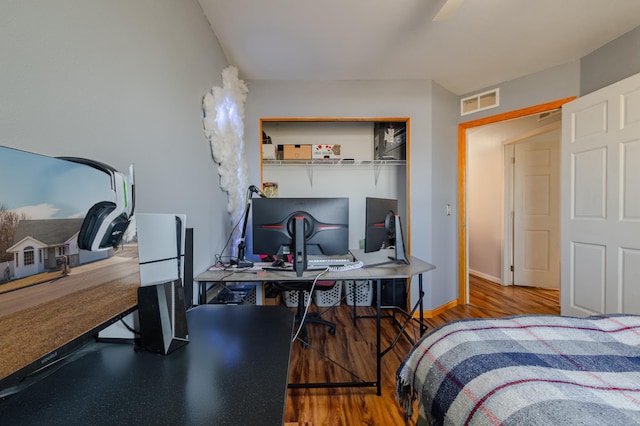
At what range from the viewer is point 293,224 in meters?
1.67

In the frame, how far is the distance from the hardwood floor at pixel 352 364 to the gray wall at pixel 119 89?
1.11 meters

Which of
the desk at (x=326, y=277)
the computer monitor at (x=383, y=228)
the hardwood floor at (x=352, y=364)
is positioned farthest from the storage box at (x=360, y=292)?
the desk at (x=326, y=277)

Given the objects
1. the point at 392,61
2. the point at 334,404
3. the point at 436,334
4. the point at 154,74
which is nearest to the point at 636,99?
the point at 392,61

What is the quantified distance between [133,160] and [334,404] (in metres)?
1.74

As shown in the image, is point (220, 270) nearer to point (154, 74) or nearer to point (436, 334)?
point (154, 74)

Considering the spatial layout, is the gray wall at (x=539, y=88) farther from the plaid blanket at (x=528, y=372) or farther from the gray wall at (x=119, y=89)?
the gray wall at (x=119, y=89)

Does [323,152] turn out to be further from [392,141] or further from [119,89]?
[119,89]

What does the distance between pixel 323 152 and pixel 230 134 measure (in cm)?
113

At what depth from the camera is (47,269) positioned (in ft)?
1.69

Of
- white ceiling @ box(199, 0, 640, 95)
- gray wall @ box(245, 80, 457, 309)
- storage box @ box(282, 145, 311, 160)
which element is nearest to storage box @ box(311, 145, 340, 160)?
storage box @ box(282, 145, 311, 160)

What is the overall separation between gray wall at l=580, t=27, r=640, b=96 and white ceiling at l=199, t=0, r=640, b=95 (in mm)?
69

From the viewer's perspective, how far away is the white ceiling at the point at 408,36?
70.2 inches

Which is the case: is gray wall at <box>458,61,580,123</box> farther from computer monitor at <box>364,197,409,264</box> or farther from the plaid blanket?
the plaid blanket

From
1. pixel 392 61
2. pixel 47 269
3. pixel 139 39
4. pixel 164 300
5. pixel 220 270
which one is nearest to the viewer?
pixel 47 269
